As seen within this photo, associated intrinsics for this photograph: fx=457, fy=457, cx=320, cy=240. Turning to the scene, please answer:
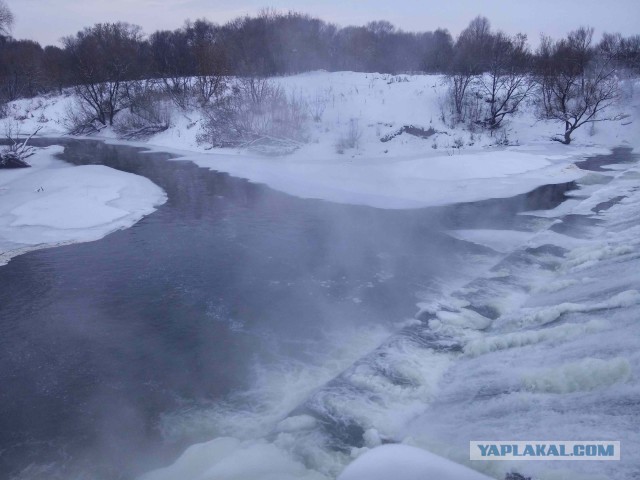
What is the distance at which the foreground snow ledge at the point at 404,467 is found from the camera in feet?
11.5

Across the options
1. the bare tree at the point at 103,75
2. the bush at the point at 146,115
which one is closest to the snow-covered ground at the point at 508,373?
the bush at the point at 146,115

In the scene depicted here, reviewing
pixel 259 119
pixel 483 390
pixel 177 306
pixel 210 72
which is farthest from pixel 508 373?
pixel 210 72

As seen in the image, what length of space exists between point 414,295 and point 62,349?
5298 mm

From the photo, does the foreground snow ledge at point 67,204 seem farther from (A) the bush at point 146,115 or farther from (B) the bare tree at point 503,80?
(B) the bare tree at point 503,80

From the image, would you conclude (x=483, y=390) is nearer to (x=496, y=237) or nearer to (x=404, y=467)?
(x=404, y=467)

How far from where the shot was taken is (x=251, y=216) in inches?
486

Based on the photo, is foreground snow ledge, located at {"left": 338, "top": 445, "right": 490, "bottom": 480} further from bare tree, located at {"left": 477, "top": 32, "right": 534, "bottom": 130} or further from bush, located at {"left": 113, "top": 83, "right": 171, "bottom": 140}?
bush, located at {"left": 113, "top": 83, "right": 171, "bottom": 140}

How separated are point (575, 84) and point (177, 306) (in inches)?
1031

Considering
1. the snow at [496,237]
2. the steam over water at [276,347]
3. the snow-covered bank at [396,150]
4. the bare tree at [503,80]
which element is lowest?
the steam over water at [276,347]

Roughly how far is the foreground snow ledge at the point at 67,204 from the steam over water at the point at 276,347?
83 cm

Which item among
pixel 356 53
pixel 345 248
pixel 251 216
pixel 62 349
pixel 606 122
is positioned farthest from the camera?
pixel 356 53

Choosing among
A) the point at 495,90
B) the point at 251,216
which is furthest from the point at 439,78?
the point at 251,216

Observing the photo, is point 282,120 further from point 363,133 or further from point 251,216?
point 251,216

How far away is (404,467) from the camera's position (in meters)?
3.63
